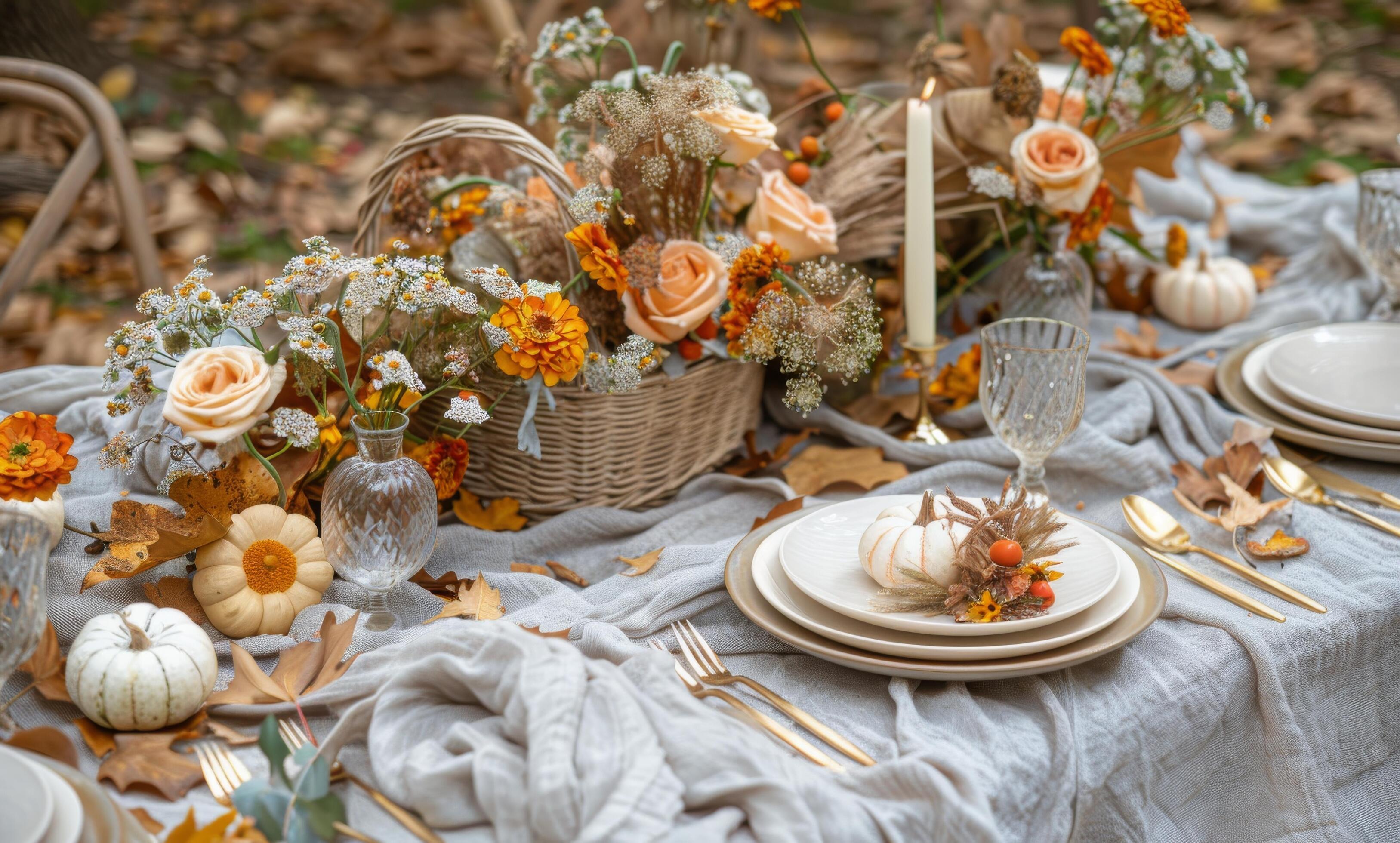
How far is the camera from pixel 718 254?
4.79 ft

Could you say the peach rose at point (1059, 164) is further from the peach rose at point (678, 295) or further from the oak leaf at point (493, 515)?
the oak leaf at point (493, 515)

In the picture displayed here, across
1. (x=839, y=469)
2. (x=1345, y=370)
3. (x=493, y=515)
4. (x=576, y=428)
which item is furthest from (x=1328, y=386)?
(x=493, y=515)

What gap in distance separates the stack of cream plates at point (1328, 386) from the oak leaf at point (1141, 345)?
0.14 metres

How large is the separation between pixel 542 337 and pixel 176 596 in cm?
48

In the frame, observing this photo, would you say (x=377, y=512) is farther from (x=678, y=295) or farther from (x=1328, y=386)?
(x=1328, y=386)

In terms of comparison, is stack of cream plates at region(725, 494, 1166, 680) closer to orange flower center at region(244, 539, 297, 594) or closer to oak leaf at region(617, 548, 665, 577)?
oak leaf at region(617, 548, 665, 577)

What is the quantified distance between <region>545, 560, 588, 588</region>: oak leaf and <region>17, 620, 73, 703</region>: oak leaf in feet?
1.75

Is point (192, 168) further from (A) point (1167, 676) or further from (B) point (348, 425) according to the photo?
(A) point (1167, 676)

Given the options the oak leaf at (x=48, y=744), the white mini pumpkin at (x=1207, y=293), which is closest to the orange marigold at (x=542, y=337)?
the oak leaf at (x=48, y=744)

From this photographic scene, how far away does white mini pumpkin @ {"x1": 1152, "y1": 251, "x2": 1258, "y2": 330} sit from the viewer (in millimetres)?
1913

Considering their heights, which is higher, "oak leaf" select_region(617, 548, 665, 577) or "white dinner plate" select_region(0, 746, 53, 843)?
"white dinner plate" select_region(0, 746, 53, 843)

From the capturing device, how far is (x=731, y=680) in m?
1.08

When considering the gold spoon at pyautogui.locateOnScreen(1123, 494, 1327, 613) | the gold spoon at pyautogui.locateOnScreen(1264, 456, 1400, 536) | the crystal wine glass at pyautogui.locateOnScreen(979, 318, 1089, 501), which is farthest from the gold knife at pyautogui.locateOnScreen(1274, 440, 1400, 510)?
the crystal wine glass at pyautogui.locateOnScreen(979, 318, 1089, 501)

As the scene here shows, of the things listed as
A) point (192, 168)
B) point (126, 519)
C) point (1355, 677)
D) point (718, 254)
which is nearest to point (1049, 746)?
point (1355, 677)
